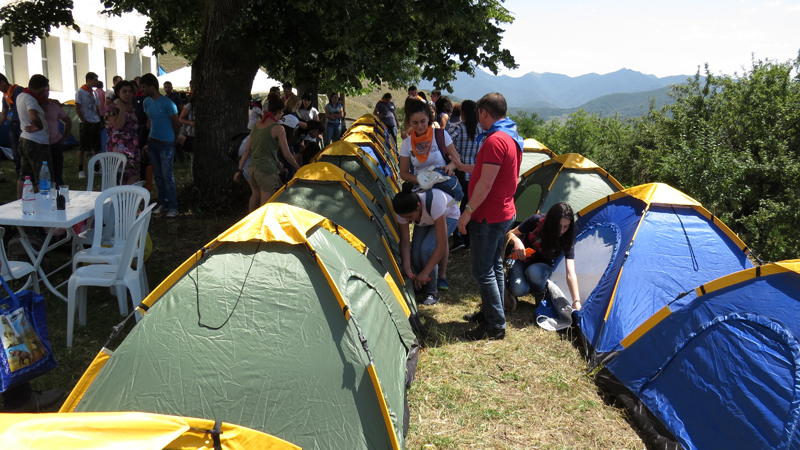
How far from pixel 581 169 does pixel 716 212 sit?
3.91 m

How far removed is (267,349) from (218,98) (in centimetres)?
562

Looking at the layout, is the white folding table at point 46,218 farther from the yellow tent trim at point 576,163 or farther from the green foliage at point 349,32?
the yellow tent trim at point 576,163

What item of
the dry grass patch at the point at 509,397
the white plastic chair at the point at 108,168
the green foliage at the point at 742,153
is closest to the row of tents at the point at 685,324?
the dry grass patch at the point at 509,397

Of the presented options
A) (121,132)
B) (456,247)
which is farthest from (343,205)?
(121,132)

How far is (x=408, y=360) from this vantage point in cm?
359

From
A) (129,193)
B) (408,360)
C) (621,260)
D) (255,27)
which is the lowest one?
(408,360)

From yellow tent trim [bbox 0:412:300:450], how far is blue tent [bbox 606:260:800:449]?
2.33 metres

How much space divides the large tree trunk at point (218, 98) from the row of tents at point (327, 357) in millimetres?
4518

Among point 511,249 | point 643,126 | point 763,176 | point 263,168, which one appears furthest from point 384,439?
point 643,126

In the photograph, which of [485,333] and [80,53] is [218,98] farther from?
[80,53]

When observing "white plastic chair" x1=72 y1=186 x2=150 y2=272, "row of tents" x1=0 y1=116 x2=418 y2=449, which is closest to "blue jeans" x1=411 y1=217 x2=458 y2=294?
"row of tents" x1=0 y1=116 x2=418 y2=449

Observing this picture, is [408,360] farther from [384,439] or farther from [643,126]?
[643,126]

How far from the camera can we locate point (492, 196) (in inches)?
152

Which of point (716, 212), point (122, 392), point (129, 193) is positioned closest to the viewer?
point (122, 392)
